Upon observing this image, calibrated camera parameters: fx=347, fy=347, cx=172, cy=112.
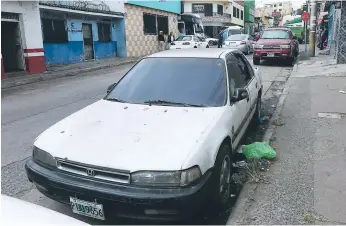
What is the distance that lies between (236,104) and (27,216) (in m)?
2.84

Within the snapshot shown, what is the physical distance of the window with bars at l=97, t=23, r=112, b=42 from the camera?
70.8 feet

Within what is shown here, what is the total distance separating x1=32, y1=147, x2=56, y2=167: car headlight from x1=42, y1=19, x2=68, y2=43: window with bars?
15.1 metres

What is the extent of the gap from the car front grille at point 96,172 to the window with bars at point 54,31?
15503mm

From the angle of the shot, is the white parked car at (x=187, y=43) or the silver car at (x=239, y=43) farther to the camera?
the white parked car at (x=187, y=43)

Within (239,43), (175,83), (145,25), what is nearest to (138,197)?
(175,83)

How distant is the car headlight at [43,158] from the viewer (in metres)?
3.14

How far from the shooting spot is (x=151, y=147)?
300 centimetres

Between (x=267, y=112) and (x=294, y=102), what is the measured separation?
900 mm

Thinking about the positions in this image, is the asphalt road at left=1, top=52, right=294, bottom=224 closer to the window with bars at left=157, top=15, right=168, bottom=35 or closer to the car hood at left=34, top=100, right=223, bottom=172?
the car hood at left=34, top=100, right=223, bottom=172

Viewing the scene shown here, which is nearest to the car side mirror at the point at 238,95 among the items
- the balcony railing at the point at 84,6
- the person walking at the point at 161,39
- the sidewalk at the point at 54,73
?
→ the sidewalk at the point at 54,73

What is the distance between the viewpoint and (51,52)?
1756cm

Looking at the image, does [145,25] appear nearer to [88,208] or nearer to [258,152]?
[258,152]

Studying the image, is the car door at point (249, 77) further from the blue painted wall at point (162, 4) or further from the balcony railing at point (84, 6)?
the blue painted wall at point (162, 4)

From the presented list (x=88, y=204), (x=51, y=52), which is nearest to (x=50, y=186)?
(x=88, y=204)
